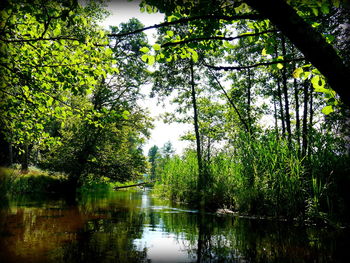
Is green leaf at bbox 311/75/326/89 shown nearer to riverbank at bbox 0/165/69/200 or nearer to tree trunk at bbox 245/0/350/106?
tree trunk at bbox 245/0/350/106

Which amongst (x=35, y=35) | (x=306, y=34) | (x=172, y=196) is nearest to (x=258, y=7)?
(x=306, y=34)

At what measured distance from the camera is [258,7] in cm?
113

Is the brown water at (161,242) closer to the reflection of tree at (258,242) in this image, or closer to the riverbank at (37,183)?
→ the reflection of tree at (258,242)

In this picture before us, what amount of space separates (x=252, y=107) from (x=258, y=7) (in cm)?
1564

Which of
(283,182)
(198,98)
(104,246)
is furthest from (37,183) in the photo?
(283,182)

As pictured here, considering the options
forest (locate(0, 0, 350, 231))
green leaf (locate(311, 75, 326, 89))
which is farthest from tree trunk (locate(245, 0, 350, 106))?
green leaf (locate(311, 75, 326, 89))

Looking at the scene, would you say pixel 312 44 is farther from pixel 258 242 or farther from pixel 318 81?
pixel 258 242

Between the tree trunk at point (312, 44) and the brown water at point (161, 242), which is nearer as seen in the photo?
the tree trunk at point (312, 44)

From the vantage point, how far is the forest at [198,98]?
1936 millimetres

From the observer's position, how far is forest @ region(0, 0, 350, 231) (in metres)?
1.94

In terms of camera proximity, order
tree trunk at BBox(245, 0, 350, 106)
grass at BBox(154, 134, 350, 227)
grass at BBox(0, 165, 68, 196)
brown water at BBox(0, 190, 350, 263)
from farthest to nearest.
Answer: grass at BBox(0, 165, 68, 196) < grass at BBox(154, 134, 350, 227) < brown water at BBox(0, 190, 350, 263) < tree trunk at BBox(245, 0, 350, 106)

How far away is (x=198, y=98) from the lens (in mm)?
16266

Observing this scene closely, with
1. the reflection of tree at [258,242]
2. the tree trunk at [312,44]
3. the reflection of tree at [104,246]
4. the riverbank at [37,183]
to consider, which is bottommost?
the reflection of tree at [258,242]

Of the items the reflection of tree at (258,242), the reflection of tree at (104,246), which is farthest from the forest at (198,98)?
the reflection of tree at (104,246)
